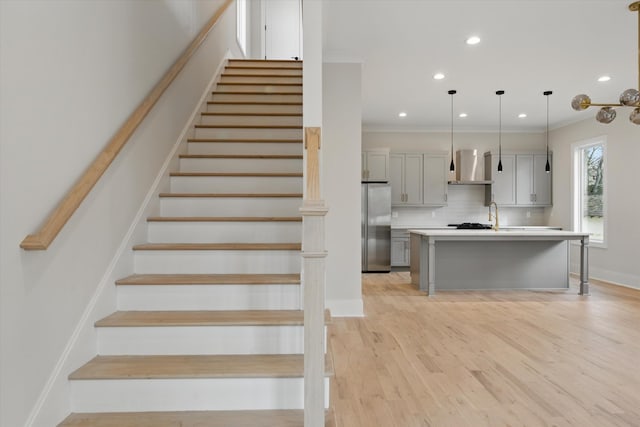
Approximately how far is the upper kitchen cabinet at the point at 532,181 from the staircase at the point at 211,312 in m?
6.06

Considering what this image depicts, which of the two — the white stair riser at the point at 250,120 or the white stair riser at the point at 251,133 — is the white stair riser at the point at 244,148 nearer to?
the white stair riser at the point at 251,133

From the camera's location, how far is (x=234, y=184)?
3199 millimetres

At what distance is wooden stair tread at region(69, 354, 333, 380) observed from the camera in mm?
1778

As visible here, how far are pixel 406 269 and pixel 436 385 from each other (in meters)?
5.22

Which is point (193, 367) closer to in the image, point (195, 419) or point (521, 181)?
point (195, 419)

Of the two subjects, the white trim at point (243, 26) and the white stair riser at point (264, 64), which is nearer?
the white stair riser at point (264, 64)

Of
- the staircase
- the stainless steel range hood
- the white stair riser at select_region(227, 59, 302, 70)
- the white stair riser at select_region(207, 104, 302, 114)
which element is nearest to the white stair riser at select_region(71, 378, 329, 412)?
the staircase

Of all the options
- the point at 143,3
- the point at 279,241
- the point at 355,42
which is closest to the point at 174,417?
the point at 279,241

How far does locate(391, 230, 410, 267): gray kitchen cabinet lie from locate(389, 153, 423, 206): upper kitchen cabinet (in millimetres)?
606

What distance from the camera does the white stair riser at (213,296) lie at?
223 centimetres

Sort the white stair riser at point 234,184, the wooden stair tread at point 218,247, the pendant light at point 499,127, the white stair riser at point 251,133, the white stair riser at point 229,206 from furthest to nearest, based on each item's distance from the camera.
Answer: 1. the pendant light at point 499,127
2. the white stair riser at point 251,133
3. the white stair riser at point 234,184
4. the white stair riser at point 229,206
5. the wooden stair tread at point 218,247

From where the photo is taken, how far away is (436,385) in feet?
8.66

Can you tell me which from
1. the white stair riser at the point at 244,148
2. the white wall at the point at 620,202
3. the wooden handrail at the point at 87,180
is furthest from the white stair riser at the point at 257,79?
the white wall at the point at 620,202

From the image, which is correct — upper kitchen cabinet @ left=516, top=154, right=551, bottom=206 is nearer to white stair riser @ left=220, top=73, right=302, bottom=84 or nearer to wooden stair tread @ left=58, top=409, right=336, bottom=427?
white stair riser @ left=220, top=73, right=302, bottom=84
